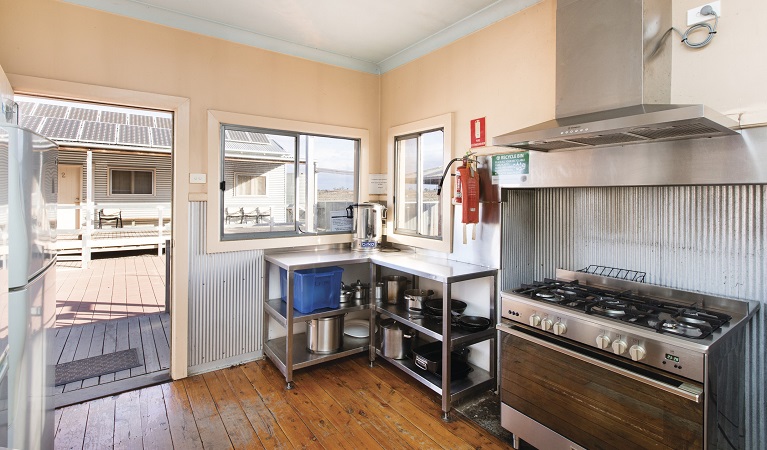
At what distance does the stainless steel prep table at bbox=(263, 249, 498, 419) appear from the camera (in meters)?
2.59

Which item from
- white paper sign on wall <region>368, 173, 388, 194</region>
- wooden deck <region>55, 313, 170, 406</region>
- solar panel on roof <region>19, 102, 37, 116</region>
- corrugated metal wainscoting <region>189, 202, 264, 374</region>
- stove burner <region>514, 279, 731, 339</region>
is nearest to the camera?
stove burner <region>514, 279, 731, 339</region>

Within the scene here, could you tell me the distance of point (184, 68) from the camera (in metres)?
2.99

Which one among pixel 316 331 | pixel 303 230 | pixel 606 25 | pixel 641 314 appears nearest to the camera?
pixel 641 314

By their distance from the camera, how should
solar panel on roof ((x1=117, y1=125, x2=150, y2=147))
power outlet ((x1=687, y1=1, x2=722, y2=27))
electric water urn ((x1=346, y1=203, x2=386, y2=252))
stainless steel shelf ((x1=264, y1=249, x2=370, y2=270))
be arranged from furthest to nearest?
solar panel on roof ((x1=117, y1=125, x2=150, y2=147))
electric water urn ((x1=346, y1=203, x2=386, y2=252))
stainless steel shelf ((x1=264, y1=249, x2=370, y2=270))
power outlet ((x1=687, y1=1, x2=722, y2=27))

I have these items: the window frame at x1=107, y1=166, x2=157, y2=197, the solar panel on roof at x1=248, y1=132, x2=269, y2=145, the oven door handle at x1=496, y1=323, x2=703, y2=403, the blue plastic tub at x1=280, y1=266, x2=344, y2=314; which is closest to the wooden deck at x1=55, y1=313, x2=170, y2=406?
the blue plastic tub at x1=280, y1=266, x2=344, y2=314

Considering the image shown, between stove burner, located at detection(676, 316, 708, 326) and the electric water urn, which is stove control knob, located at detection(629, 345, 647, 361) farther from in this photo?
the electric water urn

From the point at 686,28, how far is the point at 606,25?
364 millimetres

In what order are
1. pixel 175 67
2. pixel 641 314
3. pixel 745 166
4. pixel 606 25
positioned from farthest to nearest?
1. pixel 175 67
2. pixel 606 25
3. pixel 641 314
4. pixel 745 166

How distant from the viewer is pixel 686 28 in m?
1.90

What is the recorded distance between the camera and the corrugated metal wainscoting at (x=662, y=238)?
183 cm

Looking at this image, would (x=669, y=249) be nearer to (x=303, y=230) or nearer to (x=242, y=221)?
(x=303, y=230)

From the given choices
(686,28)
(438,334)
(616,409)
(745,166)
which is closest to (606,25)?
(686,28)

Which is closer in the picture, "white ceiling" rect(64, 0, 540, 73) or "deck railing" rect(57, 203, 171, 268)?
"white ceiling" rect(64, 0, 540, 73)

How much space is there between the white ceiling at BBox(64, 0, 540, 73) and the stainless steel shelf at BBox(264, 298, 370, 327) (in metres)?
2.24
